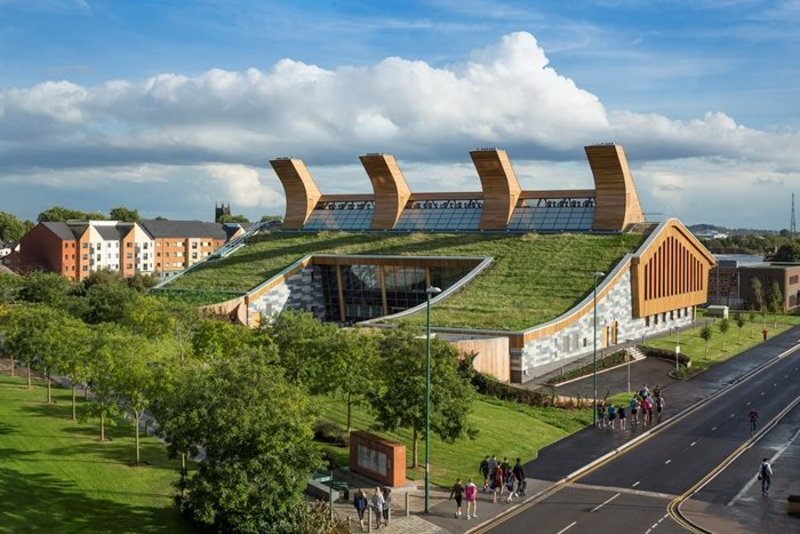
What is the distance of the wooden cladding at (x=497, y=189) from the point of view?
82.6m

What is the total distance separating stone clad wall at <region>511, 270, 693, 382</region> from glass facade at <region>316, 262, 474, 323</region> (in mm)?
13525

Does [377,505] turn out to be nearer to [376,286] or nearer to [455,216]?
[376,286]

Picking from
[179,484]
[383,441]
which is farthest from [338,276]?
[179,484]

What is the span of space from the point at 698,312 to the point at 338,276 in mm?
43509

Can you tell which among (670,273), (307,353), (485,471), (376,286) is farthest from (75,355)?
(670,273)

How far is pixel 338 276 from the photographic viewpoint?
81.9 metres

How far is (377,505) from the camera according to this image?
2686 cm

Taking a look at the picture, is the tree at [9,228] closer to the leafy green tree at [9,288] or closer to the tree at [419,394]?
the leafy green tree at [9,288]

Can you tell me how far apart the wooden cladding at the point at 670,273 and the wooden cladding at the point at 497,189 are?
1562cm

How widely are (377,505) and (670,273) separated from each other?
56784 millimetres

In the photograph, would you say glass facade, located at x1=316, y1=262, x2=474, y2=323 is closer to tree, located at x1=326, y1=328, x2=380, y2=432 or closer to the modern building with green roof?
the modern building with green roof

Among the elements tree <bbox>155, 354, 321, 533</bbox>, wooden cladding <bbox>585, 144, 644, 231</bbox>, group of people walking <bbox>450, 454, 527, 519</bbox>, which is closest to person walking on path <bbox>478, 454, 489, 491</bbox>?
group of people walking <bbox>450, 454, 527, 519</bbox>

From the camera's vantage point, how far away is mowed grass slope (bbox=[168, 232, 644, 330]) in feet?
199

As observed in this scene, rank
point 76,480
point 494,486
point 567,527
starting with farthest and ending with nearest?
point 494,486 → point 76,480 → point 567,527
